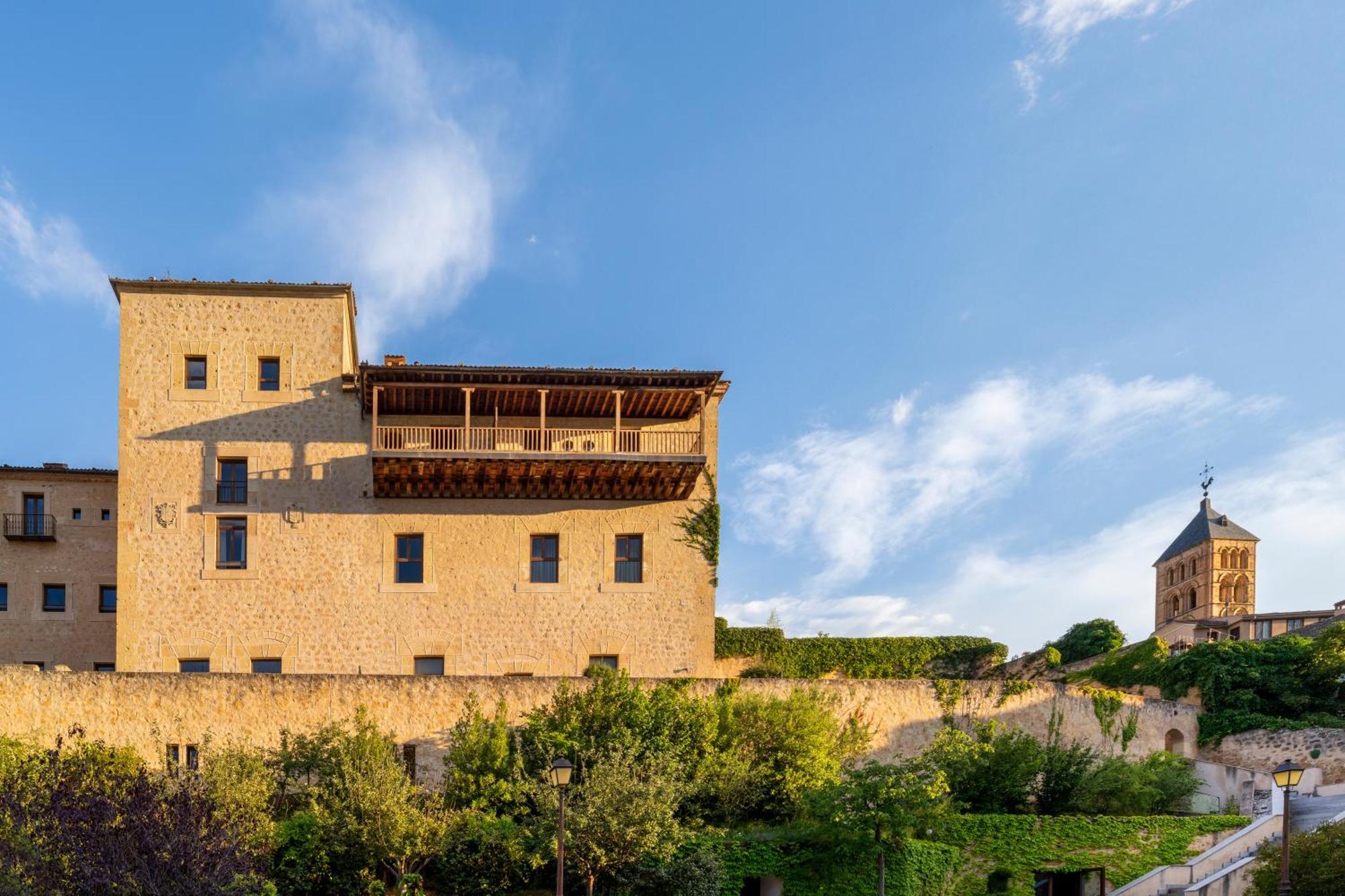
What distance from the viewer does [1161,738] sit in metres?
30.2

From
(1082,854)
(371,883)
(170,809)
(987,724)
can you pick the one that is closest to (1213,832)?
(1082,854)

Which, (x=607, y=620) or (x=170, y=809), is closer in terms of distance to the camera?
(x=170, y=809)

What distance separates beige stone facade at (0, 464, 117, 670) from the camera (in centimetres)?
2967

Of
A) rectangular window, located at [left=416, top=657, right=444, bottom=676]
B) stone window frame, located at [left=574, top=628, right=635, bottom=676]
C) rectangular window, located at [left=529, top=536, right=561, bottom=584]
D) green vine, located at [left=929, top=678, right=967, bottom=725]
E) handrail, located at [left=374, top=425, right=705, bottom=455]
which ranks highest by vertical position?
handrail, located at [left=374, top=425, right=705, bottom=455]

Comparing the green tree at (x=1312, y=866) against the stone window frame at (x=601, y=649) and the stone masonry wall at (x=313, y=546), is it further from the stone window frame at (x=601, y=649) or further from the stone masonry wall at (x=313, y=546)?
the stone window frame at (x=601, y=649)

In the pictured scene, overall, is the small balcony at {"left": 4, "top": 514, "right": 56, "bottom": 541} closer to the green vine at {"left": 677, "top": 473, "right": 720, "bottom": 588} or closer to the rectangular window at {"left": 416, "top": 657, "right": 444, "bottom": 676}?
the rectangular window at {"left": 416, "top": 657, "right": 444, "bottom": 676}

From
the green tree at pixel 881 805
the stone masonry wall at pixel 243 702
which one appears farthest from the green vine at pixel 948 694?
the green tree at pixel 881 805

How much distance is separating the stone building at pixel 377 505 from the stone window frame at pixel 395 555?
4 cm

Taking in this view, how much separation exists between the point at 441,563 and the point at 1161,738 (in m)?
21.7

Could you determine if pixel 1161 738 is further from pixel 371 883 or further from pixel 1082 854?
pixel 371 883

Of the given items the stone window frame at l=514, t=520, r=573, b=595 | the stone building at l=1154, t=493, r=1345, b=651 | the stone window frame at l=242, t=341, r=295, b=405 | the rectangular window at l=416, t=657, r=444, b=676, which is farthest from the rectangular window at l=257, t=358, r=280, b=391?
the stone building at l=1154, t=493, r=1345, b=651

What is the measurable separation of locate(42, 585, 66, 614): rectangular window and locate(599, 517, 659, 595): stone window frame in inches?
631

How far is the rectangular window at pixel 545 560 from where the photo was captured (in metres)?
28.5

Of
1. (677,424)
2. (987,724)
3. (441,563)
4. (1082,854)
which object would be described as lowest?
(1082,854)
